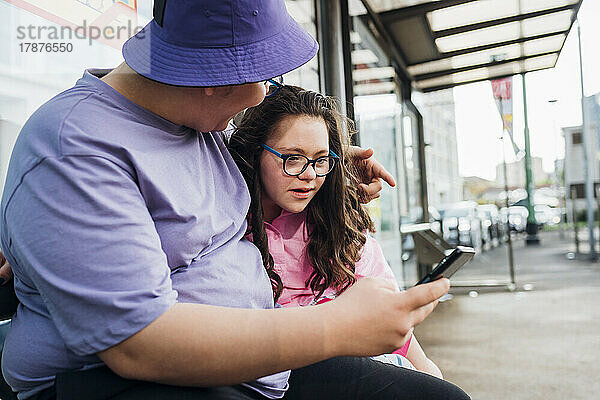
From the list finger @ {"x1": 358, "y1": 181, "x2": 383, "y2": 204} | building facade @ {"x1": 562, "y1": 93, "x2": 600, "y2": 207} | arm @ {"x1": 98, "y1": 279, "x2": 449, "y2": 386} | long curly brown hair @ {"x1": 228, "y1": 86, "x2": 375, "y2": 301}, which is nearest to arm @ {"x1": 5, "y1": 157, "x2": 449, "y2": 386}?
arm @ {"x1": 98, "y1": 279, "x2": 449, "y2": 386}

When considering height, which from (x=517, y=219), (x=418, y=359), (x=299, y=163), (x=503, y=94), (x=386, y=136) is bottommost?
(x=517, y=219)

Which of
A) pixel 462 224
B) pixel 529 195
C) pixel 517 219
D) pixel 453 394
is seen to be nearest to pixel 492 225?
pixel 529 195

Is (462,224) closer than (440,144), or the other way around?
(462,224)

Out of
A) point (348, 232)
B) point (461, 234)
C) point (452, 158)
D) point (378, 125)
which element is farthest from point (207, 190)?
point (452, 158)

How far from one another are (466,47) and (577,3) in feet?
4.38

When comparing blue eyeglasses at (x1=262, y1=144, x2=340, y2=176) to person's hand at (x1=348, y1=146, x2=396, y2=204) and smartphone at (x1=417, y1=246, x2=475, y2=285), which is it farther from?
smartphone at (x1=417, y1=246, x2=475, y2=285)

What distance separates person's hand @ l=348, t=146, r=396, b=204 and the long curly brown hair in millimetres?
51

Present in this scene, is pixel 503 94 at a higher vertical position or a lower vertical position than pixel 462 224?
higher

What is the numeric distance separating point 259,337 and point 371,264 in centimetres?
87

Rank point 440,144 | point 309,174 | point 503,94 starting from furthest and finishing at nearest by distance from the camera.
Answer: point 440,144, point 503,94, point 309,174

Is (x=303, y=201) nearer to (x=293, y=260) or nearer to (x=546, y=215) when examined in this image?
(x=293, y=260)

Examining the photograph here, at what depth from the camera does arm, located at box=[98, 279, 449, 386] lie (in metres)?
0.79

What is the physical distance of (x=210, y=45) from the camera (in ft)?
3.16

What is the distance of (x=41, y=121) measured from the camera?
0.88 m
